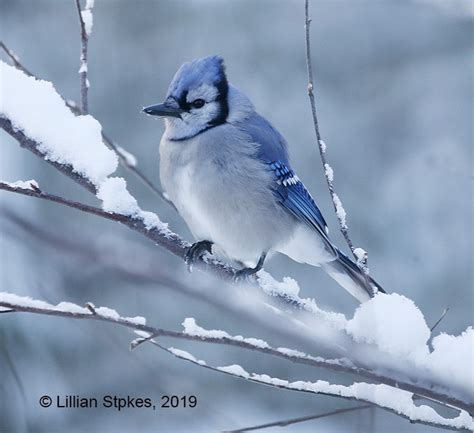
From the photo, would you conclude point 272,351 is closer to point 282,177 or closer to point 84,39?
point 84,39

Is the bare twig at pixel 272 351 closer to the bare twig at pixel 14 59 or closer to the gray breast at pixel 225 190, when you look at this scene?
the bare twig at pixel 14 59

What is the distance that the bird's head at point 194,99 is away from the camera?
65.0 inches

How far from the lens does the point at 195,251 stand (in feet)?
4.72

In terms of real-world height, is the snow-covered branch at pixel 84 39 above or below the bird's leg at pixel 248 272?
above

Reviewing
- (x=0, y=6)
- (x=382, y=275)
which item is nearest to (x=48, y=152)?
(x=382, y=275)

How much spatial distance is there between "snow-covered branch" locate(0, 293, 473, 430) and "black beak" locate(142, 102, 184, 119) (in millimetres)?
788

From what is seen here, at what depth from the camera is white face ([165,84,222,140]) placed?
169 centimetres

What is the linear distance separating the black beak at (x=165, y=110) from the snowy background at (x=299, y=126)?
4.51 ft

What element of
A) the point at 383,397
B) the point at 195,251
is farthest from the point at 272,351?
the point at 195,251

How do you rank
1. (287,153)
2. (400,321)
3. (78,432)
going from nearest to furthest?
1. (400,321)
2. (287,153)
3. (78,432)

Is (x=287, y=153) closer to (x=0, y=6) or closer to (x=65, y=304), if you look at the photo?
(x=65, y=304)

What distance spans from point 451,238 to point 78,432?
6.45ft

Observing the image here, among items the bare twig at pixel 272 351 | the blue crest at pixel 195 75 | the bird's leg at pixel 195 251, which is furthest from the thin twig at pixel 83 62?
the bare twig at pixel 272 351

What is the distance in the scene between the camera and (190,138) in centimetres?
170
